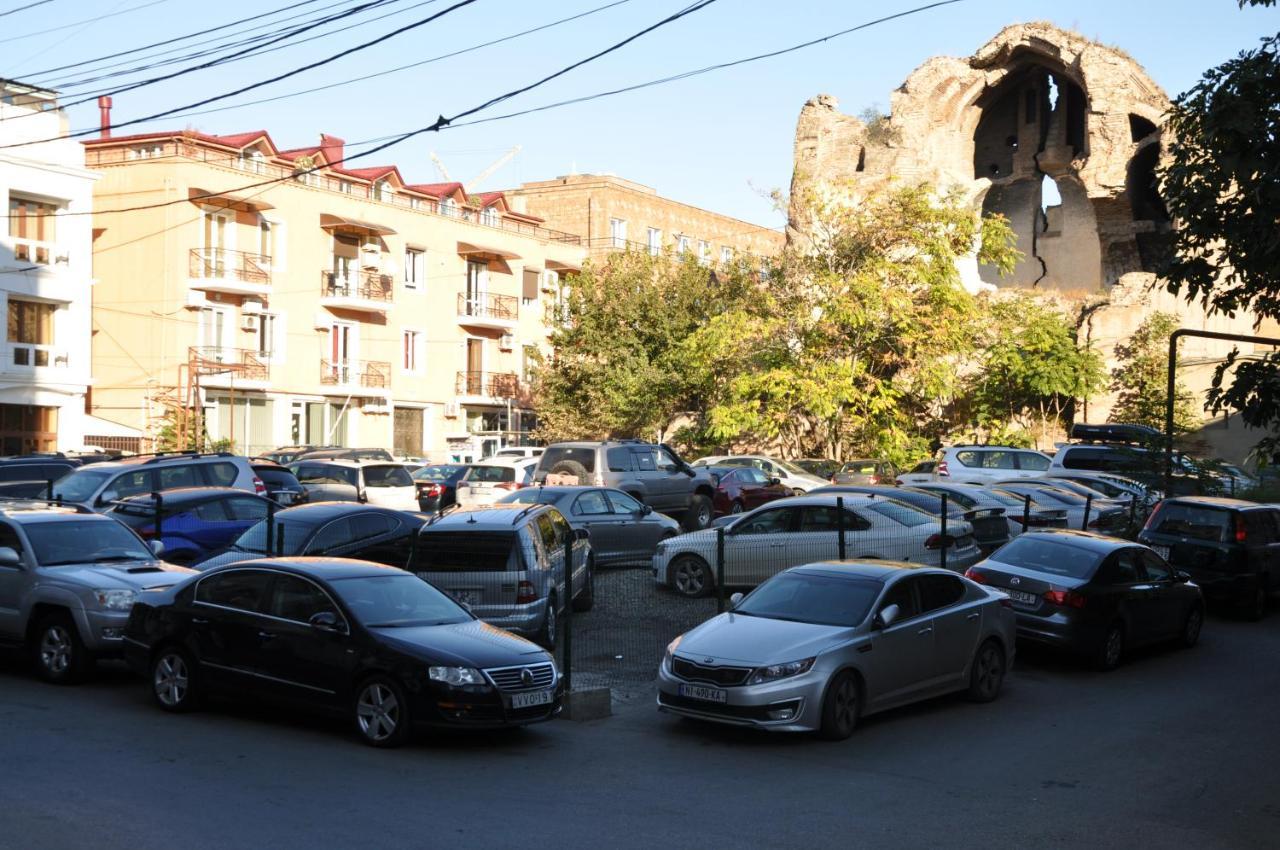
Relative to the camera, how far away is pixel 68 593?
13.5 metres

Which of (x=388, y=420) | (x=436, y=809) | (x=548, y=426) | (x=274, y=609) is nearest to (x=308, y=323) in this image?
(x=388, y=420)

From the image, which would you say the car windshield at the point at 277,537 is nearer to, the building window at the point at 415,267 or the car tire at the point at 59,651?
the car tire at the point at 59,651

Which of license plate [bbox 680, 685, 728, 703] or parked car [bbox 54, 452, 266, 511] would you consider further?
parked car [bbox 54, 452, 266, 511]

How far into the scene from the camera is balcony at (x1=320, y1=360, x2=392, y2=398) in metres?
53.2

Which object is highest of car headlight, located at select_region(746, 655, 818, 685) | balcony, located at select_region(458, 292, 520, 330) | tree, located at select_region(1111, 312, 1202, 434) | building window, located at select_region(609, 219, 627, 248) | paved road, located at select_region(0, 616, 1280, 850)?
building window, located at select_region(609, 219, 627, 248)

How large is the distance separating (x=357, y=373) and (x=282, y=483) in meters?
29.2

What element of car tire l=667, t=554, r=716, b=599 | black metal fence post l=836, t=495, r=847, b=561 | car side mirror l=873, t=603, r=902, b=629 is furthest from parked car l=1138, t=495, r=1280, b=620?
car side mirror l=873, t=603, r=902, b=629

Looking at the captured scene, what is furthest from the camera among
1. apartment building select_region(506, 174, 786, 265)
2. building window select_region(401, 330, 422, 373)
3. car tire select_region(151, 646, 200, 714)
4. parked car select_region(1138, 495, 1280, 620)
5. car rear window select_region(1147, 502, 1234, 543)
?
apartment building select_region(506, 174, 786, 265)

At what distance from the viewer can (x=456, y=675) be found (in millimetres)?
11000

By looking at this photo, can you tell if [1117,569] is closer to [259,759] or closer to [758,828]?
[758,828]

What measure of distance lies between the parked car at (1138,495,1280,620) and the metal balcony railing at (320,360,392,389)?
126 feet

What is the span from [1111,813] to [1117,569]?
718 centimetres

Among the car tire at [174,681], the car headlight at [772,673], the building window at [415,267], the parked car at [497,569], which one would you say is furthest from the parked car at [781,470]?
the building window at [415,267]

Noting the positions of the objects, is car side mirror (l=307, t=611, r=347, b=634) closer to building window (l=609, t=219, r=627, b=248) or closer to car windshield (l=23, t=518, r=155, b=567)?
car windshield (l=23, t=518, r=155, b=567)
